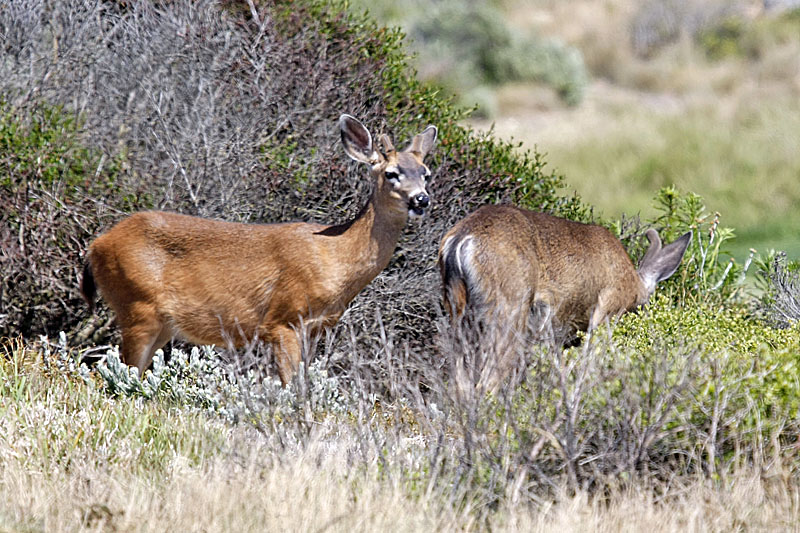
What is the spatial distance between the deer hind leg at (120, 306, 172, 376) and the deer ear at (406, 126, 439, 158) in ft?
6.54

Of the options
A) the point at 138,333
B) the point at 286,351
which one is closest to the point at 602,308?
the point at 286,351

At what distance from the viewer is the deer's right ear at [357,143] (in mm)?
7043

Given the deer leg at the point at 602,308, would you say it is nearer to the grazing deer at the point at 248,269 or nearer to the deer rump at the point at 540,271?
the deer rump at the point at 540,271

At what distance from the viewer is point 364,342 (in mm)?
8125

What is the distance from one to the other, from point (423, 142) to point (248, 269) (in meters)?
1.46

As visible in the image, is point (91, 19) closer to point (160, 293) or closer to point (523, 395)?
point (160, 293)

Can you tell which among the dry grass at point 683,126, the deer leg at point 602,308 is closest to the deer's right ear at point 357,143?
the deer leg at point 602,308

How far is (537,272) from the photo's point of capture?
6.89 metres

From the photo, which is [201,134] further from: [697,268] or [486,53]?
[486,53]

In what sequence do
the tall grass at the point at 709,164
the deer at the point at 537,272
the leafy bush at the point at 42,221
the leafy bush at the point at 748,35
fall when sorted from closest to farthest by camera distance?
1. the deer at the point at 537,272
2. the leafy bush at the point at 42,221
3. the tall grass at the point at 709,164
4. the leafy bush at the point at 748,35

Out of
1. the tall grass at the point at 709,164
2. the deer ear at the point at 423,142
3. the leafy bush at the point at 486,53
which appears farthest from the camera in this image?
the leafy bush at the point at 486,53

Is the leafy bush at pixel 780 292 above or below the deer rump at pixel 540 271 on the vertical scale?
above

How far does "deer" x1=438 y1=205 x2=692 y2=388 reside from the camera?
657 centimetres

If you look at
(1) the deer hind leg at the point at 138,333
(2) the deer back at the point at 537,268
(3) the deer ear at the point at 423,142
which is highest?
(3) the deer ear at the point at 423,142
